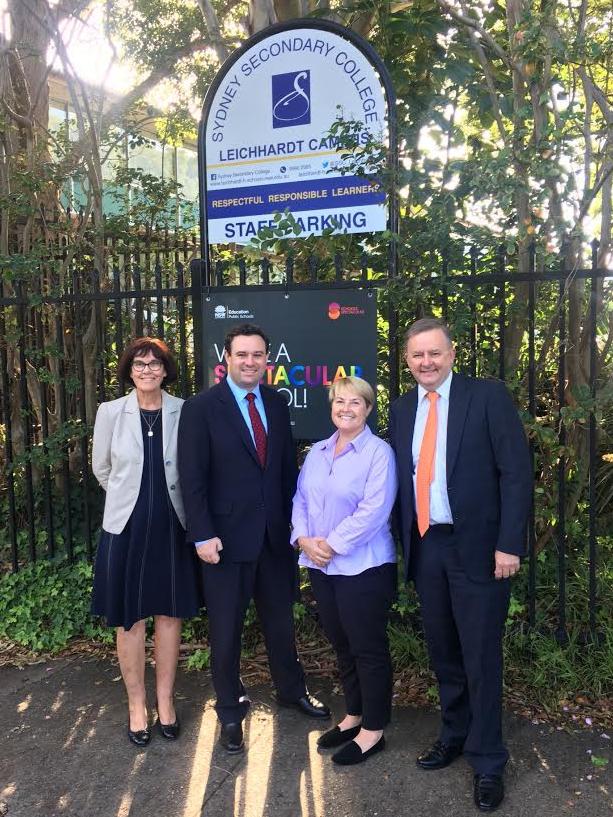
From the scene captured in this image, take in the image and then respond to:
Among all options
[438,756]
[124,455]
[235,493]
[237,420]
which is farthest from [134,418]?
[438,756]

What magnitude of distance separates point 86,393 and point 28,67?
346 centimetres

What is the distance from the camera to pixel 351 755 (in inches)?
124

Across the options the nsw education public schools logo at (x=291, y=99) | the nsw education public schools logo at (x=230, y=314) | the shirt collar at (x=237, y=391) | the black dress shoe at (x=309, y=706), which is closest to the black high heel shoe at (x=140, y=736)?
the black dress shoe at (x=309, y=706)

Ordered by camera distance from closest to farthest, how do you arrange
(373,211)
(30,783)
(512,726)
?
(30,783) < (512,726) < (373,211)

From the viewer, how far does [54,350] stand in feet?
16.9

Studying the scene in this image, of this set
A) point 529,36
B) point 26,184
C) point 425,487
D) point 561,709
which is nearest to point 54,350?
point 26,184

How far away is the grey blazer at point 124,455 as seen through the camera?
133 inches

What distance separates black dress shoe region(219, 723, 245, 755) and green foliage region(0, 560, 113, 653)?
1.44 meters

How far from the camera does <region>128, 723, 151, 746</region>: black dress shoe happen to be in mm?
3398

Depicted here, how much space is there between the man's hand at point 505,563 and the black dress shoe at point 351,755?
1037 millimetres

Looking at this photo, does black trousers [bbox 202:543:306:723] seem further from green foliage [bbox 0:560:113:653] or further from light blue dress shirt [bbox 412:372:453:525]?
green foliage [bbox 0:560:113:653]

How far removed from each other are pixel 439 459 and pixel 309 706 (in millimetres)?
1546

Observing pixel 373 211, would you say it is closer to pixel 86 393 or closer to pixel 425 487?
pixel 425 487

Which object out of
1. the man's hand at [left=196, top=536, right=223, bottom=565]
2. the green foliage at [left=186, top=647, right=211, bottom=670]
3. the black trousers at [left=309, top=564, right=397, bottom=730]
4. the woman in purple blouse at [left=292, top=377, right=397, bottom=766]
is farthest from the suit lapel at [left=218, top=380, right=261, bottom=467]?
the green foliage at [left=186, top=647, right=211, bottom=670]
